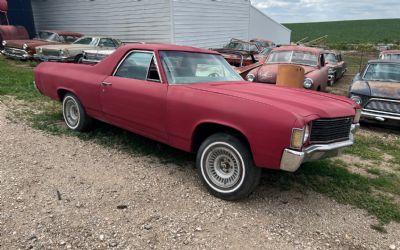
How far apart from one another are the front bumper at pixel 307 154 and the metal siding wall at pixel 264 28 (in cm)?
2092

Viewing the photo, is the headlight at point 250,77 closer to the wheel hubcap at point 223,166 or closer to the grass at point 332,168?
the grass at point 332,168

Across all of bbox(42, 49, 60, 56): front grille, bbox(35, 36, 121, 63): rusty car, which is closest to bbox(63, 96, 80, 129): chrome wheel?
bbox(35, 36, 121, 63): rusty car

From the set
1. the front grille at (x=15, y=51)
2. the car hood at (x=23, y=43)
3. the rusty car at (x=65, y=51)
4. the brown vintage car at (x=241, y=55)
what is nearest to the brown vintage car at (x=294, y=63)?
the brown vintage car at (x=241, y=55)

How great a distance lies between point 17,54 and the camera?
1472 cm

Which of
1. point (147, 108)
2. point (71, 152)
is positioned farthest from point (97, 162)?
point (147, 108)

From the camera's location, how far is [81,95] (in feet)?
17.7

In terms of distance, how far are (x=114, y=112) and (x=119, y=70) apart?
59 centimetres

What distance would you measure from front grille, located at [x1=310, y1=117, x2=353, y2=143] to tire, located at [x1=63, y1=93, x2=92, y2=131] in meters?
3.57

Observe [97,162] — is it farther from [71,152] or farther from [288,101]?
[288,101]

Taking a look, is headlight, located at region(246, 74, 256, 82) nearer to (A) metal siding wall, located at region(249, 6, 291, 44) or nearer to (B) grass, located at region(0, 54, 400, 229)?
(B) grass, located at region(0, 54, 400, 229)

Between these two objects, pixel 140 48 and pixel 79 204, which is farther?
pixel 140 48

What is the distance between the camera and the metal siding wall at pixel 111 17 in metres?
16.8

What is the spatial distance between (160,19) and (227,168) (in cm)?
1403

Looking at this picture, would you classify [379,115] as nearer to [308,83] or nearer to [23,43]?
[308,83]
